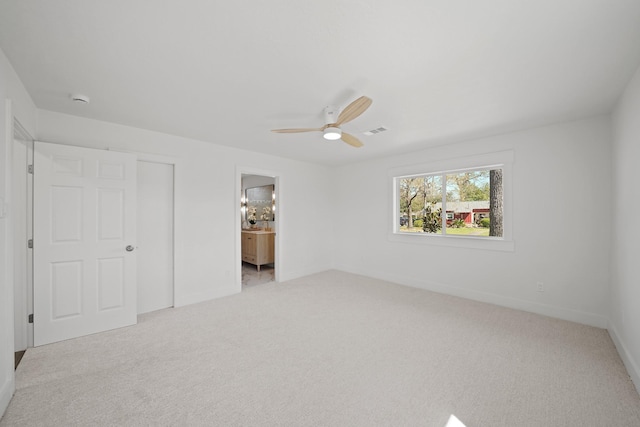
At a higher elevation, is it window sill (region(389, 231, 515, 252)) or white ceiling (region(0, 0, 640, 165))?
white ceiling (region(0, 0, 640, 165))

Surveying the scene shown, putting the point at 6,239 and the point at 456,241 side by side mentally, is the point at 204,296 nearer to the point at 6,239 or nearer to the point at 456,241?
the point at 6,239

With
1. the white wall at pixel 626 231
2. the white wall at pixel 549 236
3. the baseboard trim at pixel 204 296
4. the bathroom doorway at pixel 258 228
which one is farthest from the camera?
the bathroom doorway at pixel 258 228

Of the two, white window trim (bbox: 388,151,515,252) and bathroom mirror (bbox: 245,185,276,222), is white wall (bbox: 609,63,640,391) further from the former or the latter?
bathroom mirror (bbox: 245,185,276,222)

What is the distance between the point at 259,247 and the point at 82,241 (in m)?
3.40

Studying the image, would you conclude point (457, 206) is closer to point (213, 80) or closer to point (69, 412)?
point (213, 80)

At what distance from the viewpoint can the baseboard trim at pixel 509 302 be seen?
3010mm

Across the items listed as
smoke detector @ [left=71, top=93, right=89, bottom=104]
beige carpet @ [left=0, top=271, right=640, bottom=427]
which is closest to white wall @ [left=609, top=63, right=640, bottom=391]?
beige carpet @ [left=0, top=271, right=640, bottom=427]

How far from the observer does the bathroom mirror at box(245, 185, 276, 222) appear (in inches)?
268

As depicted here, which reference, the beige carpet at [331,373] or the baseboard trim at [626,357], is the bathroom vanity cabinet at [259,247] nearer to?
the beige carpet at [331,373]

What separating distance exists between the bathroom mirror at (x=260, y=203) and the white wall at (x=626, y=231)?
5.87m

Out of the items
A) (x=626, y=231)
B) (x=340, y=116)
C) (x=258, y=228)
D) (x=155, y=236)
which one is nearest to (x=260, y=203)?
(x=258, y=228)

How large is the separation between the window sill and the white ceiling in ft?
5.40

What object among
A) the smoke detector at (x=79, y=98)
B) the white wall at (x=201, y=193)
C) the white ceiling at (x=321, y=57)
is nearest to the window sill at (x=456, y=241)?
the white ceiling at (x=321, y=57)

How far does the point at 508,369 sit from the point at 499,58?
241 cm
